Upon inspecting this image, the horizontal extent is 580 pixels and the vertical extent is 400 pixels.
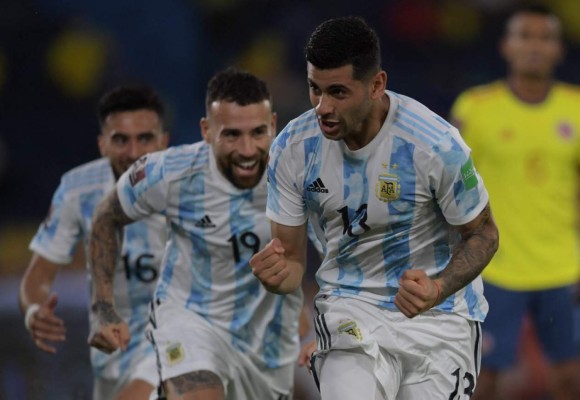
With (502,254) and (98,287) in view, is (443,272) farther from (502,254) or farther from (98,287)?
(502,254)

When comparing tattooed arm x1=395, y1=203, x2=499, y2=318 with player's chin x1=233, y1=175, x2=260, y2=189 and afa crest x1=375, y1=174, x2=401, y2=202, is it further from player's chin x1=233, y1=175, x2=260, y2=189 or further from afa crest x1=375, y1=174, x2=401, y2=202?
player's chin x1=233, y1=175, x2=260, y2=189

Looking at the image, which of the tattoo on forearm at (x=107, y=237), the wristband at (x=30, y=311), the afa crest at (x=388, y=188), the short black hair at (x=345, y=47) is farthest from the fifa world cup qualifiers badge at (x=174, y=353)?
the short black hair at (x=345, y=47)

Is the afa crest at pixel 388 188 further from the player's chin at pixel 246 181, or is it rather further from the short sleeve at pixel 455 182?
the player's chin at pixel 246 181

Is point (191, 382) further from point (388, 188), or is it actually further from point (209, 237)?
point (388, 188)

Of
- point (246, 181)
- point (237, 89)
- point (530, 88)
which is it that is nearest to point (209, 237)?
point (246, 181)

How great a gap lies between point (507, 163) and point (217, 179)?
8.26 ft

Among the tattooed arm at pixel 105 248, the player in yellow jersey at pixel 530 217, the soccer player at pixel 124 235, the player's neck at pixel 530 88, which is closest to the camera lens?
the tattooed arm at pixel 105 248

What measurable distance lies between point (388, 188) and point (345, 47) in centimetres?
49

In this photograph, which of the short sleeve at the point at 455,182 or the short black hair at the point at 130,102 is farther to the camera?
the short black hair at the point at 130,102

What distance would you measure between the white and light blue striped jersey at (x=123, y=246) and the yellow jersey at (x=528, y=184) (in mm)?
2207

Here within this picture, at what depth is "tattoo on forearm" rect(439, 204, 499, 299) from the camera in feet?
13.1

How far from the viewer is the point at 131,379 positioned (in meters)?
5.73

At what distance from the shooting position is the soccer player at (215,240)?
5.02m

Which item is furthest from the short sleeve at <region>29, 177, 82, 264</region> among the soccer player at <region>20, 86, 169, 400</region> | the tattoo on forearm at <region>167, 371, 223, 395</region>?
the tattoo on forearm at <region>167, 371, 223, 395</region>
